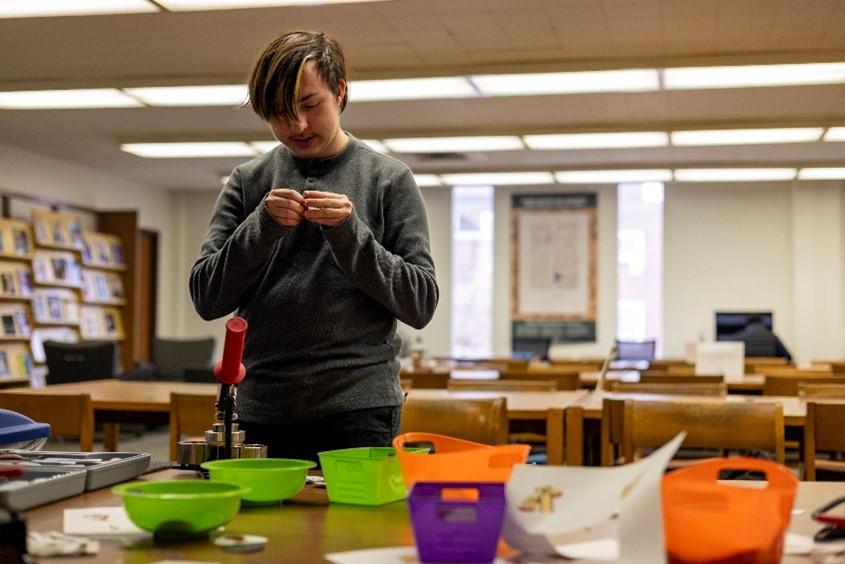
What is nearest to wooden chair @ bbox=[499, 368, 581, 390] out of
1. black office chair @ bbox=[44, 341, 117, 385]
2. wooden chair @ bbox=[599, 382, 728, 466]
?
wooden chair @ bbox=[599, 382, 728, 466]

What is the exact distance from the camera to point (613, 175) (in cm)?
1098

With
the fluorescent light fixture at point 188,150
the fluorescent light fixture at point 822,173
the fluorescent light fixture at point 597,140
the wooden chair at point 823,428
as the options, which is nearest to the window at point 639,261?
the fluorescent light fixture at point 822,173

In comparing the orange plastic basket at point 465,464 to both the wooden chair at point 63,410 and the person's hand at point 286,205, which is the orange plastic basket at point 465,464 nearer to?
Result: the person's hand at point 286,205

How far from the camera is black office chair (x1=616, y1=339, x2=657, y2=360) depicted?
11.1 m

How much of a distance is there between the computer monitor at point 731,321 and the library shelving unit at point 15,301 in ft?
26.5

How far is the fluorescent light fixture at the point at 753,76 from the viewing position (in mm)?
6777

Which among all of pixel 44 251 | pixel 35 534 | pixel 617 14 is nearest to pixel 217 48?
pixel 617 14

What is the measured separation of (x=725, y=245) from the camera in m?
12.8

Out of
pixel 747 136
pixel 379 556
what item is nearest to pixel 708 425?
pixel 379 556

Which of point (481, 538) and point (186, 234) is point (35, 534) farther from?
point (186, 234)

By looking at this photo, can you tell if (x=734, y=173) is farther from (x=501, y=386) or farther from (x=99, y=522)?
(x=99, y=522)

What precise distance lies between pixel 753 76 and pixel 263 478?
649cm

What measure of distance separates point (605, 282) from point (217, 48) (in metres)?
7.45

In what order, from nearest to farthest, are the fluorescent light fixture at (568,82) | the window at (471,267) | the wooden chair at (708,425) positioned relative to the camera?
the wooden chair at (708,425) < the fluorescent light fixture at (568,82) < the window at (471,267)
